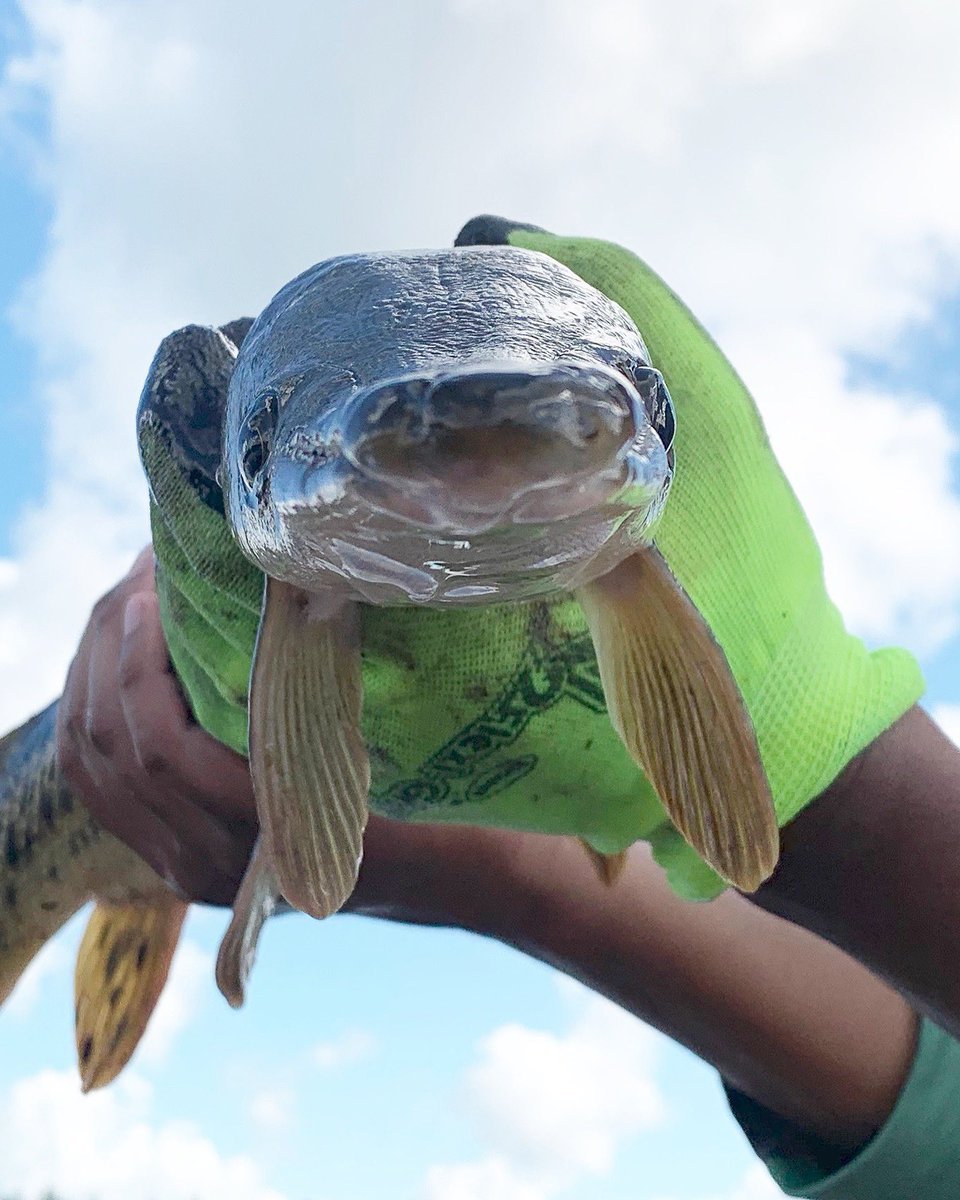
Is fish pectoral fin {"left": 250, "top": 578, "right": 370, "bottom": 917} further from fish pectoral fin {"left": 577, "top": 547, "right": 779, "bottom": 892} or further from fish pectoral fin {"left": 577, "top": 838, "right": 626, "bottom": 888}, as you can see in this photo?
fish pectoral fin {"left": 577, "top": 838, "right": 626, "bottom": 888}

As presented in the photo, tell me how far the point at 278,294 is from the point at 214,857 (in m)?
0.73

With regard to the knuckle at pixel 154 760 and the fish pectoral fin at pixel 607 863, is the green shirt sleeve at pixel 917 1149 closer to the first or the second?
the fish pectoral fin at pixel 607 863

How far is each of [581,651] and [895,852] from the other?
1.21ft

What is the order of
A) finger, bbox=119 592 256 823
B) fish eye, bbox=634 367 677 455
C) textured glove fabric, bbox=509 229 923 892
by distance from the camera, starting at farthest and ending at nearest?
finger, bbox=119 592 256 823 < textured glove fabric, bbox=509 229 923 892 < fish eye, bbox=634 367 677 455

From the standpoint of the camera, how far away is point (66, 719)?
4.21 ft

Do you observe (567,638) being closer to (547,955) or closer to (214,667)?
(214,667)

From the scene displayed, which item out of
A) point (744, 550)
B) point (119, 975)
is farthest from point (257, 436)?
point (119, 975)

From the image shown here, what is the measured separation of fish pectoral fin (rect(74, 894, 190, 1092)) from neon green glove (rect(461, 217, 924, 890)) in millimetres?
923

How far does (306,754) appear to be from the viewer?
61 centimetres

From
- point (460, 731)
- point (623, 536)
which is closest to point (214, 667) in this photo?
point (460, 731)

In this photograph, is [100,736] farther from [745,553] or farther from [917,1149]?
[917,1149]

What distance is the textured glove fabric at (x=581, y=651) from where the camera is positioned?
0.80m

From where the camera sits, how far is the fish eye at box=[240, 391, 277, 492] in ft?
1.77

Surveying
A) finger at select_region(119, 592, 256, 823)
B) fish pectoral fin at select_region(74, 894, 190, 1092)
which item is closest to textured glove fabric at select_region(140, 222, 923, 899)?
finger at select_region(119, 592, 256, 823)
